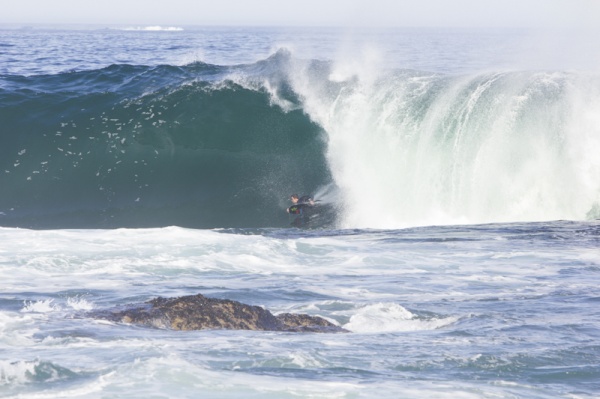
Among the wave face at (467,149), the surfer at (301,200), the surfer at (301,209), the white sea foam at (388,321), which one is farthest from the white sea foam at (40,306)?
the wave face at (467,149)

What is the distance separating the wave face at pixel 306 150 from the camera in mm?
21359

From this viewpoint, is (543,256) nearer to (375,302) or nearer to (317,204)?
(375,302)

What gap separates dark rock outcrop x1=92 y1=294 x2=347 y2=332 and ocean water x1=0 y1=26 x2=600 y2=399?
0.81 ft

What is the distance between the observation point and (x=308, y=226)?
1923 cm

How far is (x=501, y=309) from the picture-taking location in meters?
11.5

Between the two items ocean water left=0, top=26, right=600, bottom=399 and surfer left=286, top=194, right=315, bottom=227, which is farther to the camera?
surfer left=286, top=194, right=315, bottom=227

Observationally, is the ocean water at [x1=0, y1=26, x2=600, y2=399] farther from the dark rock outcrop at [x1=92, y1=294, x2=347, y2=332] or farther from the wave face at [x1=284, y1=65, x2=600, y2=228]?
the dark rock outcrop at [x1=92, y1=294, x2=347, y2=332]

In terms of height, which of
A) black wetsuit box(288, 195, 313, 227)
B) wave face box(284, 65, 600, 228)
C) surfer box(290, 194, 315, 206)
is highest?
wave face box(284, 65, 600, 228)

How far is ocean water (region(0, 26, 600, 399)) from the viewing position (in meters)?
8.79

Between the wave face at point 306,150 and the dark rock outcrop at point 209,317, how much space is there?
30.5 feet

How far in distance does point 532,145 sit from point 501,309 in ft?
39.0

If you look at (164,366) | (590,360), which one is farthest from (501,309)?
(164,366)

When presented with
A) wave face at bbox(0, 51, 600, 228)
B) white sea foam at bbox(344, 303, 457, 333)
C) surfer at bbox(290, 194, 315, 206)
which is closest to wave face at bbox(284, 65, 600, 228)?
wave face at bbox(0, 51, 600, 228)

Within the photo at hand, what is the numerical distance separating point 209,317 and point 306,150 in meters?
14.1
